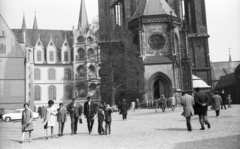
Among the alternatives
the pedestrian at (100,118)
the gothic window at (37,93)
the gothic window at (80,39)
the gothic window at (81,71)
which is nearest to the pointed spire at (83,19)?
the gothic window at (80,39)

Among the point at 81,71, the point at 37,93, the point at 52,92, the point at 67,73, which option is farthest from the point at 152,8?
the point at 37,93

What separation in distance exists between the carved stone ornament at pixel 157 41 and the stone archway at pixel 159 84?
3.77 metres

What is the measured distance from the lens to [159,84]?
122 ft

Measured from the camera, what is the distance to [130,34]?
39562mm

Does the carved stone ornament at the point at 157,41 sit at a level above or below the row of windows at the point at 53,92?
above

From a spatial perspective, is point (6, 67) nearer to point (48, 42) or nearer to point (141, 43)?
point (141, 43)

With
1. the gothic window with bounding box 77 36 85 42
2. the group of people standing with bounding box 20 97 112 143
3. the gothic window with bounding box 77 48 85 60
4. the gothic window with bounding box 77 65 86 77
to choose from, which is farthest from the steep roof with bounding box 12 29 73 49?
the group of people standing with bounding box 20 97 112 143

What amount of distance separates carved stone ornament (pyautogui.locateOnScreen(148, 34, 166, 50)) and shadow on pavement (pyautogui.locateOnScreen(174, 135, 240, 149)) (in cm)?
2958

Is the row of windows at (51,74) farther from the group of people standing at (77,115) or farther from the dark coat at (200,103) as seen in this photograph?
the dark coat at (200,103)

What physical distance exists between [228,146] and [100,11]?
43093 mm

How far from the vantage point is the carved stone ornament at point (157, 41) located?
38094mm

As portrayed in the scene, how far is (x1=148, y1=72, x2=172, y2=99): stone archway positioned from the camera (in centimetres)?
3647

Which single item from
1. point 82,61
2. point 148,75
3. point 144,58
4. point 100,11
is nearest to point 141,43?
point 144,58

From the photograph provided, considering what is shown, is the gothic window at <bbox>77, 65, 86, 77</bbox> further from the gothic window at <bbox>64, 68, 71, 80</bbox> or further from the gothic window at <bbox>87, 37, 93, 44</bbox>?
the gothic window at <bbox>87, 37, 93, 44</bbox>
